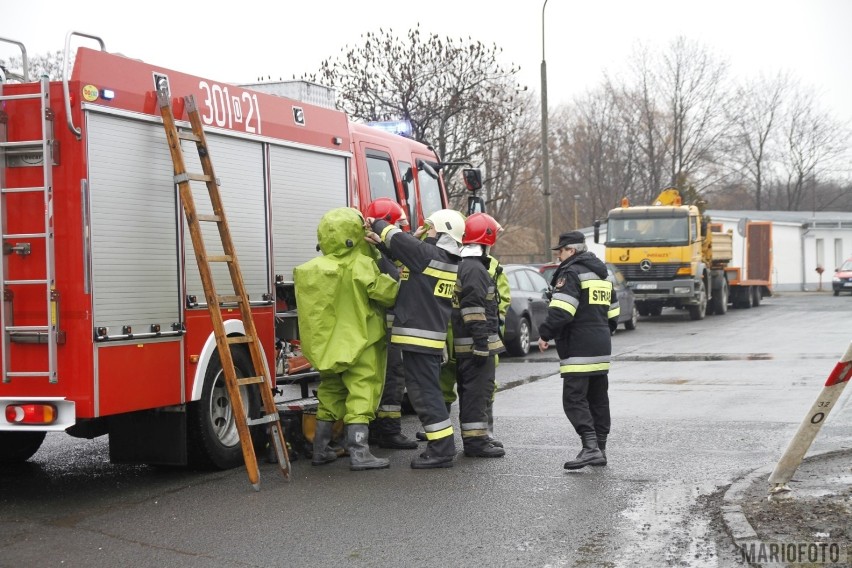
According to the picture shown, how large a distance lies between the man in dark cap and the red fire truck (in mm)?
2350

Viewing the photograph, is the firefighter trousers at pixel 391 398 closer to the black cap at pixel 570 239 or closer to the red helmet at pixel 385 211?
the red helmet at pixel 385 211

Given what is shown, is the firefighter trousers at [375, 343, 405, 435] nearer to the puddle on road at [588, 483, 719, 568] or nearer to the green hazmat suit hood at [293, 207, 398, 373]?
the green hazmat suit hood at [293, 207, 398, 373]

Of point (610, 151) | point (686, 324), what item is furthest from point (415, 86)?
point (610, 151)

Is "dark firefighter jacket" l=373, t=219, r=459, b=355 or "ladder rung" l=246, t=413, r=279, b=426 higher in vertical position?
"dark firefighter jacket" l=373, t=219, r=459, b=355

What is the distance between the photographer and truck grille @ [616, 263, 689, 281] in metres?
26.4

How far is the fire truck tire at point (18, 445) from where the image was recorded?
8273 mm

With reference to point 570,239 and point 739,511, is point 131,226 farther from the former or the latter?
point 739,511

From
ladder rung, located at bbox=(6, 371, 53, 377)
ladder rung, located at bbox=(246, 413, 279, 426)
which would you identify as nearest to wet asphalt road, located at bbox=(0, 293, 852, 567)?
ladder rung, located at bbox=(246, 413, 279, 426)

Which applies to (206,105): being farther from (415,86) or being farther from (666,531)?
(415,86)

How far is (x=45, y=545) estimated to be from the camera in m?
5.83

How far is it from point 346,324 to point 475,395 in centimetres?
125

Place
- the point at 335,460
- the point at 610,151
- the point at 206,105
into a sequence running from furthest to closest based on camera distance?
the point at 610,151, the point at 335,460, the point at 206,105

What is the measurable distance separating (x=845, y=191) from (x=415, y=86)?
5707 cm

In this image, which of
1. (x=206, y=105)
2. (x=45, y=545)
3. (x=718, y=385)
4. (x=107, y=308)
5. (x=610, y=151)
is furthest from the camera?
(x=610, y=151)
